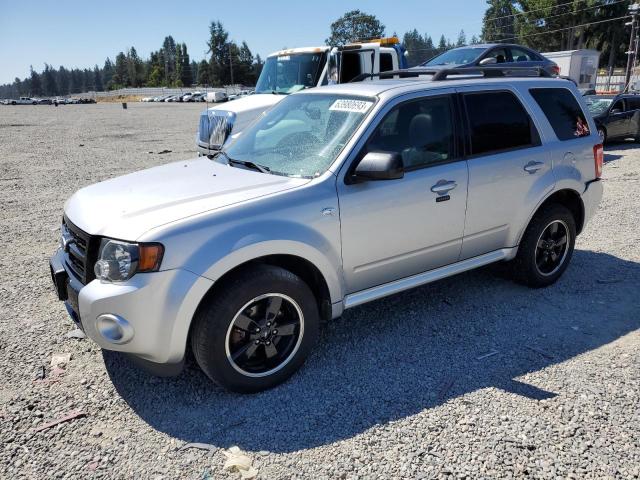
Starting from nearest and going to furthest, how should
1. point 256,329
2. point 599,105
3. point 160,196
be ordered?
point 256,329, point 160,196, point 599,105

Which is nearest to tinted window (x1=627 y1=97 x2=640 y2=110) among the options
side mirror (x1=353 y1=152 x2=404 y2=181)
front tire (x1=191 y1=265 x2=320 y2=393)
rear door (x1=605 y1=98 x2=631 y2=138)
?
rear door (x1=605 y1=98 x2=631 y2=138)

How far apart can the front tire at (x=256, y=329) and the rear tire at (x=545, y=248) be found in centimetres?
223

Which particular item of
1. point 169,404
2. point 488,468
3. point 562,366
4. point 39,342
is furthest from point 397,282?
point 39,342

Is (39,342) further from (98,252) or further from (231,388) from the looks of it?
(231,388)

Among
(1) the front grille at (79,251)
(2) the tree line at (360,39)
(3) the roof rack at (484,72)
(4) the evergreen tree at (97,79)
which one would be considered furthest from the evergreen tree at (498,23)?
(4) the evergreen tree at (97,79)

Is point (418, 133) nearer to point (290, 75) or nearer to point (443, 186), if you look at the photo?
point (443, 186)

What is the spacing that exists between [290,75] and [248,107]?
1380 millimetres

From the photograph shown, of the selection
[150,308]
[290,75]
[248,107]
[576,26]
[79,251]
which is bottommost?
[150,308]

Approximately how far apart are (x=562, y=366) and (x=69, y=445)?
10.3ft

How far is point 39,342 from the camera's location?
3943 mm

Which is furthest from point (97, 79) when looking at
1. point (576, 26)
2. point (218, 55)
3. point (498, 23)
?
point (576, 26)

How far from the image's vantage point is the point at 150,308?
9.25 feet

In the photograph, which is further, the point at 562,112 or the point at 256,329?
the point at 562,112

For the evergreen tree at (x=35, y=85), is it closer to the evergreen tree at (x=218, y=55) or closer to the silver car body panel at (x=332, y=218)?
the evergreen tree at (x=218, y=55)
